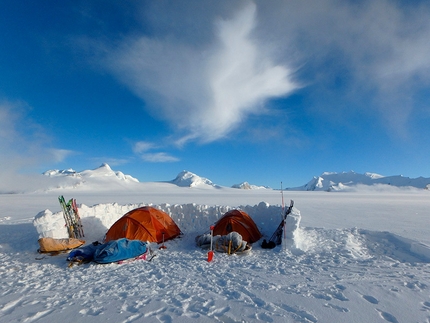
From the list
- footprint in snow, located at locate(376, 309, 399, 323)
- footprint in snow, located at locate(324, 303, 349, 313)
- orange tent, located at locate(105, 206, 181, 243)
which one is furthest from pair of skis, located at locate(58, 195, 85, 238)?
footprint in snow, located at locate(376, 309, 399, 323)

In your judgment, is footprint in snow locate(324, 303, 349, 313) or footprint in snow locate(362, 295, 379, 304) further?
footprint in snow locate(362, 295, 379, 304)

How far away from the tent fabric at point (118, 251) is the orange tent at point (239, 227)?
2.88m

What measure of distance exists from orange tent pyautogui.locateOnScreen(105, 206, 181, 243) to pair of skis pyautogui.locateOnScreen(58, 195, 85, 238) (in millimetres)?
1631

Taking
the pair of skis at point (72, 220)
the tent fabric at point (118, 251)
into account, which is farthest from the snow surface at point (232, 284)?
the pair of skis at point (72, 220)

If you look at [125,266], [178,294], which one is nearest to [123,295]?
[178,294]

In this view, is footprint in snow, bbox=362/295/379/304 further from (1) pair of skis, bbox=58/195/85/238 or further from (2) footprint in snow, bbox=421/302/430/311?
(1) pair of skis, bbox=58/195/85/238

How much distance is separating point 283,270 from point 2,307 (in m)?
5.39

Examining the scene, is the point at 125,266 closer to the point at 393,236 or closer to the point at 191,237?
the point at 191,237

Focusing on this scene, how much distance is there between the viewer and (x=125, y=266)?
608cm

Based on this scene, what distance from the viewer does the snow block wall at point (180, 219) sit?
8406 millimetres

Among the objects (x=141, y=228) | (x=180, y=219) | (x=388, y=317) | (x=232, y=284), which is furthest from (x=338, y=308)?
(x=180, y=219)

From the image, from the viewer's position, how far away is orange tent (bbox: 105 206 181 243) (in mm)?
8258

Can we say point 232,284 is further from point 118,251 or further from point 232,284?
point 118,251

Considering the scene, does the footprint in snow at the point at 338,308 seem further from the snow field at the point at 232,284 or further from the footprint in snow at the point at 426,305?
the footprint in snow at the point at 426,305
